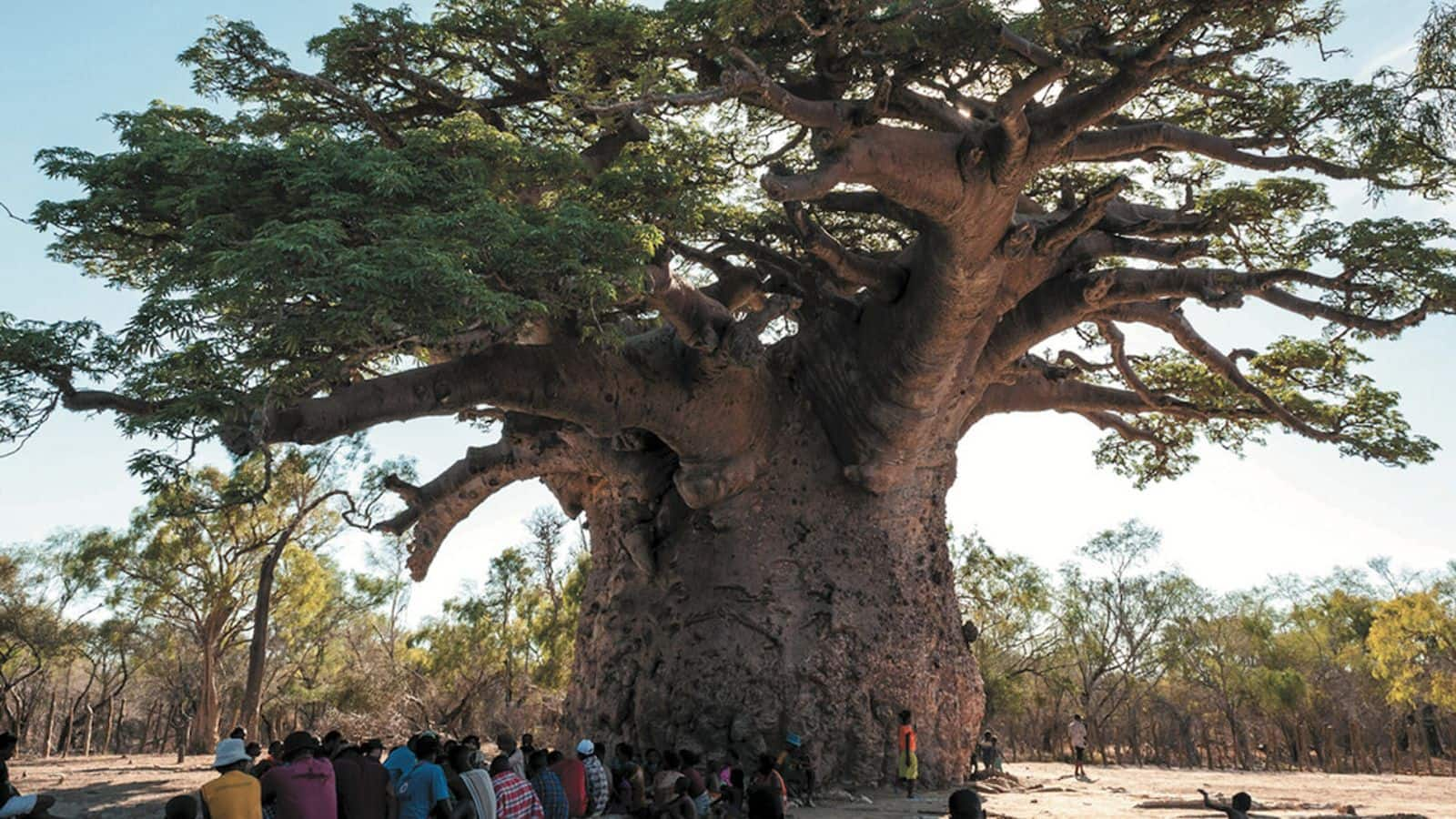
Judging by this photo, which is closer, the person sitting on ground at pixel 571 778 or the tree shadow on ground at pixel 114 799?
the person sitting on ground at pixel 571 778

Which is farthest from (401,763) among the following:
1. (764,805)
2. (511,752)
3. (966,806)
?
(966,806)

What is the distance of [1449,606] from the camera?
2798 centimetres

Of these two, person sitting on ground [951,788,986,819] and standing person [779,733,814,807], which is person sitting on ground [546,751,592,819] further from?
person sitting on ground [951,788,986,819]

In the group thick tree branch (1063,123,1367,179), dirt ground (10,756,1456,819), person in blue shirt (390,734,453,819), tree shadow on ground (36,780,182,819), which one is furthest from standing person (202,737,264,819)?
thick tree branch (1063,123,1367,179)

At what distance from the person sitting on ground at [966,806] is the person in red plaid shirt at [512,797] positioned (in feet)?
9.77

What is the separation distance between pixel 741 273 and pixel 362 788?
636 centimetres

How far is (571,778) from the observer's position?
6.52m

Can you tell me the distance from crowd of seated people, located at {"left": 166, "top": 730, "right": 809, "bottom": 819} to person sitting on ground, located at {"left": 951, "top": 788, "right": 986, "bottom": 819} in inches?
33.9

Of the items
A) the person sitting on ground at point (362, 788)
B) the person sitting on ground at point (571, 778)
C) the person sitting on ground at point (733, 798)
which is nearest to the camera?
the person sitting on ground at point (362, 788)

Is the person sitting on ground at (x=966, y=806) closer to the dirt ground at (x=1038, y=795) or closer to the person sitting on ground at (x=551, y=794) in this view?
the person sitting on ground at (x=551, y=794)

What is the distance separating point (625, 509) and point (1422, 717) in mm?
27078

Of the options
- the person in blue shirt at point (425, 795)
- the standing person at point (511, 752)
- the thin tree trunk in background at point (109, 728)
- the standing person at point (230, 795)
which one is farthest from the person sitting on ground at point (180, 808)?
the thin tree trunk in background at point (109, 728)

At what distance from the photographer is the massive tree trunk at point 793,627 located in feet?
29.4

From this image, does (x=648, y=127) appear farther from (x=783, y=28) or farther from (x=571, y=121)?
(x=783, y=28)
